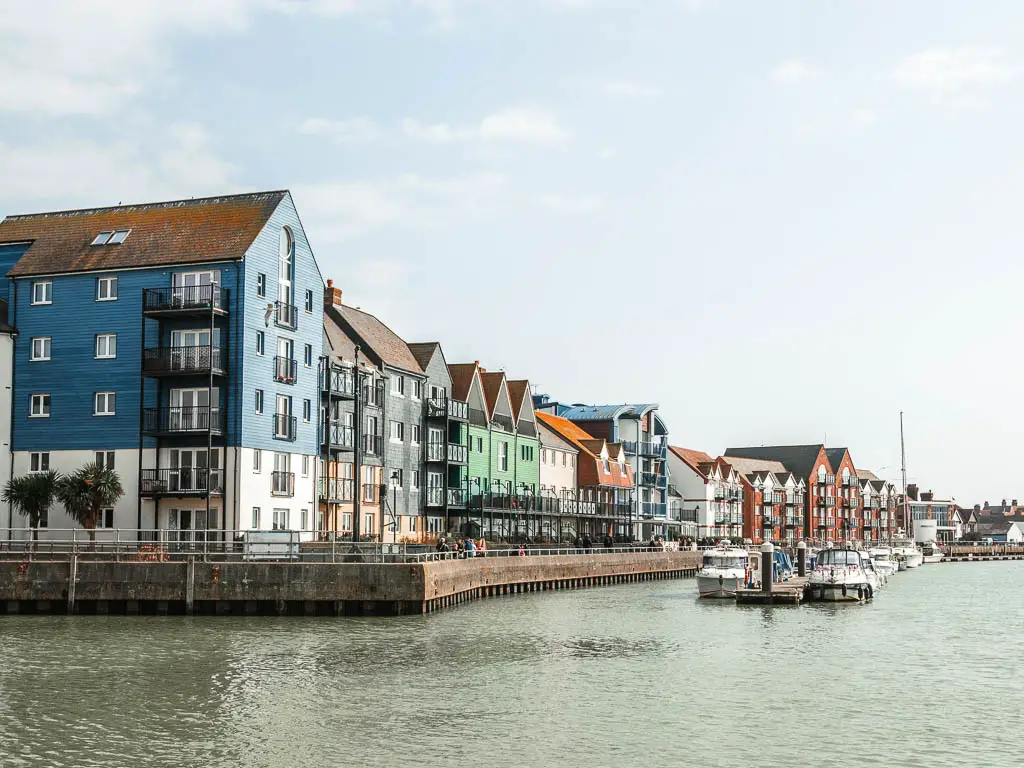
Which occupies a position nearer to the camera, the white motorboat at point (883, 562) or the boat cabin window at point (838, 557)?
the boat cabin window at point (838, 557)

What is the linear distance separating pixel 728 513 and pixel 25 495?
368 feet

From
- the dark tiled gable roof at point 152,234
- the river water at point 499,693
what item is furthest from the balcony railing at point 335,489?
the river water at point 499,693

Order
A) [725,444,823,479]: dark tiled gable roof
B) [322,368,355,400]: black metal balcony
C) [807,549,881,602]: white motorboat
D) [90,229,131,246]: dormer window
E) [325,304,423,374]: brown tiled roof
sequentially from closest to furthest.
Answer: [90,229,131,246]: dormer window → [807,549,881,602]: white motorboat → [322,368,355,400]: black metal balcony → [325,304,423,374]: brown tiled roof → [725,444,823,479]: dark tiled gable roof

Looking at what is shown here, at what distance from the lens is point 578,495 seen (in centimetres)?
11675

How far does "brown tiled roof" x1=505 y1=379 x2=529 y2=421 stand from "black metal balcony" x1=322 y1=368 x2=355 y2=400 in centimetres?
3187

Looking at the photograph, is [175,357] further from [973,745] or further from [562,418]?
[562,418]

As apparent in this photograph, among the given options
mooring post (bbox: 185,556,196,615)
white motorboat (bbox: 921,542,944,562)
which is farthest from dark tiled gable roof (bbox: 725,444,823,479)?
mooring post (bbox: 185,556,196,615)

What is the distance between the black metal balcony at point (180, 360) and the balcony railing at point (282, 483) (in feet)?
20.3

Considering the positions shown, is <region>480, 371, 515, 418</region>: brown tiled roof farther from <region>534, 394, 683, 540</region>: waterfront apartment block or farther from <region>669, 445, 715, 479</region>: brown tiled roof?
<region>669, 445, 715, 479</region>: brown tiled roof

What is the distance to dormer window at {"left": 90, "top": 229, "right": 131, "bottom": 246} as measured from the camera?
6575 cm

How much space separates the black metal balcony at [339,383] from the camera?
69.9 metres

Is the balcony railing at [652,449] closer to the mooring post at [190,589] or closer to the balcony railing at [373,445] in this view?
the balcony railing at [373,445]

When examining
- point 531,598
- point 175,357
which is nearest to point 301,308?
point 175,357

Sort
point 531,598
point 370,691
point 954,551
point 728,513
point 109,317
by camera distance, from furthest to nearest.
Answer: point 954,551 < point 728,513 < point 531,598 < point 109,317 < point 370,691
